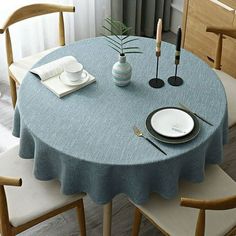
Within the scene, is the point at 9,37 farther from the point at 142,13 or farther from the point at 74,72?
the point at 142,13

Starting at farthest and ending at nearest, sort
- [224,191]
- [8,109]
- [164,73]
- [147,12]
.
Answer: [147,12] < [8,109] < [164,73] < [224,191]

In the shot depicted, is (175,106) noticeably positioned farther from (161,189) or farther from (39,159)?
(39,159)

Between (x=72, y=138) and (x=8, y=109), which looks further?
(x=8, y=109)

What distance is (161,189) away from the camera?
1.96 m

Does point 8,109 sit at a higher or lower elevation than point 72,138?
lower

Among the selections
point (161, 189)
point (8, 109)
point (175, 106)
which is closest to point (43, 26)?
point (8, 109)

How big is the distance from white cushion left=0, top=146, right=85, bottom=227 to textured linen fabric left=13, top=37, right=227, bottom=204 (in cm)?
5

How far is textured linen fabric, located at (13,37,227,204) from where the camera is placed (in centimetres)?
188

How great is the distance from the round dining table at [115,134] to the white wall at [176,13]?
1659 millimetres

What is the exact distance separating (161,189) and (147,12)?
7.17ft

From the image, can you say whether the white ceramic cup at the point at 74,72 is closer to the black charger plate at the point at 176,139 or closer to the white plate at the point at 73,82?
the white plate at the point at 73,82

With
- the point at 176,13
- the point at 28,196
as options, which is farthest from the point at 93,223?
the point at 176,13

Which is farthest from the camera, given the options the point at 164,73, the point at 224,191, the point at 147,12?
the point at 147,12

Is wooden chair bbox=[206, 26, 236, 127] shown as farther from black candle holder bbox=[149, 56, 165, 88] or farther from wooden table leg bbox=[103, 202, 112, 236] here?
wooden table leg bbox=[103, 202, 112, 236]
